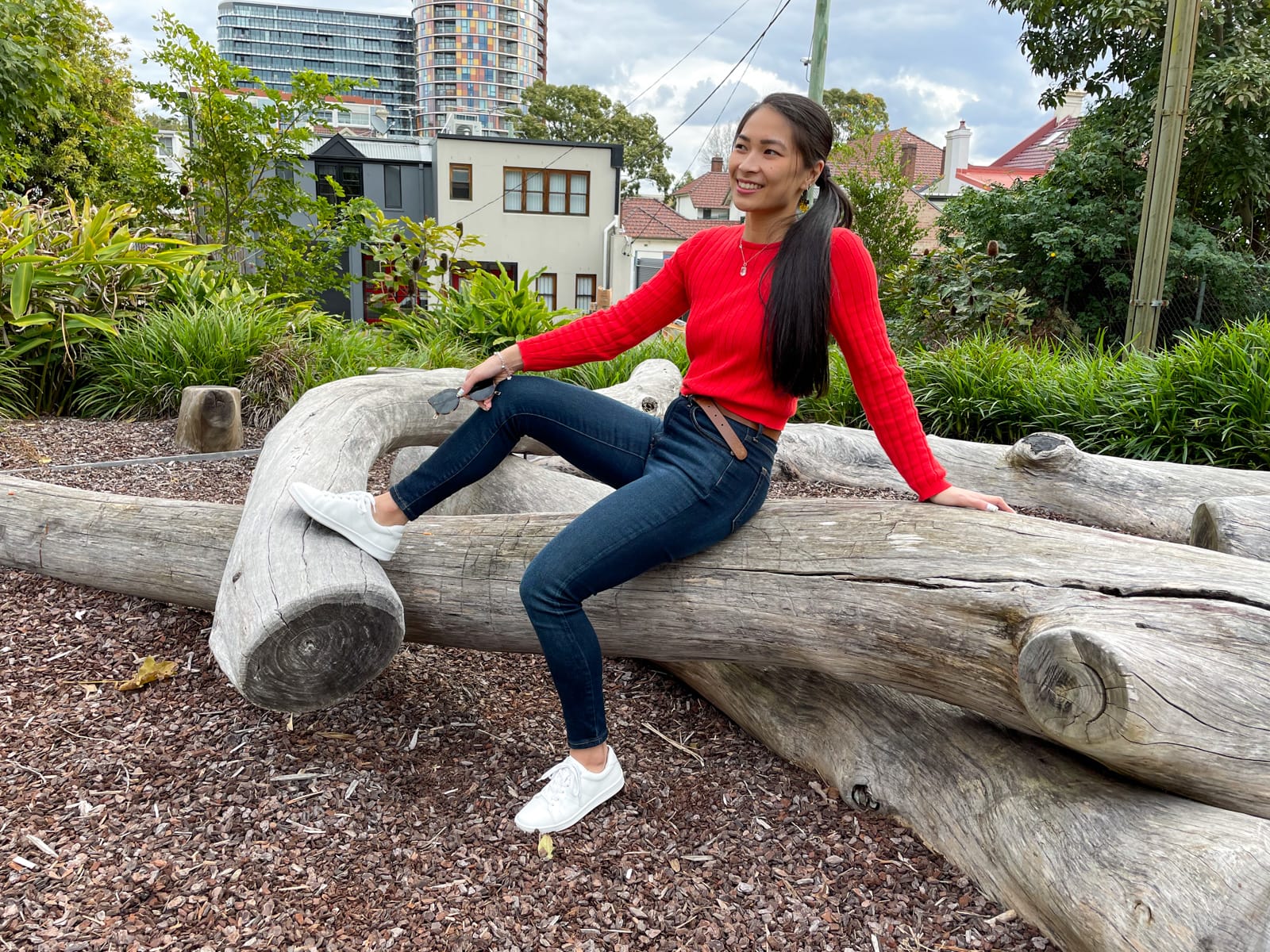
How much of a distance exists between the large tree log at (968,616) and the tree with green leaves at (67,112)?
23.7ft

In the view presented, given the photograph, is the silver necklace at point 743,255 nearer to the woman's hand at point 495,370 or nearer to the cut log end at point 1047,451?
the woman's hand at point 495,370

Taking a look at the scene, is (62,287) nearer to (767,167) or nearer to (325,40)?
(767,167)

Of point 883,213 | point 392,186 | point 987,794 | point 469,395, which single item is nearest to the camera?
point 987,794

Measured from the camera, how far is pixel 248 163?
994 centimetres

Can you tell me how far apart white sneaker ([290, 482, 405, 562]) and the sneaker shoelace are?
0.68 m

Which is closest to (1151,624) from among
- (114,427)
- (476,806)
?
(476,806)

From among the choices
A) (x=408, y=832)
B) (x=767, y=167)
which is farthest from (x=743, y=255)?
(x=408, y=832)

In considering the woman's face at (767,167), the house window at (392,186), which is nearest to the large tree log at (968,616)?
the woman's face at (767,167)

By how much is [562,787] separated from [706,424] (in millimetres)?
927

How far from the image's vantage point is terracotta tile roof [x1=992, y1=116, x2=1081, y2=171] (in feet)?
78.1

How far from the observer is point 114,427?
587cm

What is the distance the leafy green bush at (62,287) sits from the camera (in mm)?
5965

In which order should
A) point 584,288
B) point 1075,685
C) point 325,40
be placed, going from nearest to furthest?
point 1075,685
point 584,288
point 325,40

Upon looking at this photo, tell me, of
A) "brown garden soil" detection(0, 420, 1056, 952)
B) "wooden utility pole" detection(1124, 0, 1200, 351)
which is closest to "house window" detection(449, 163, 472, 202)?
"wooden utility pole" detection(1124, 0, 1200, 351)
